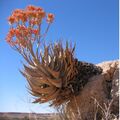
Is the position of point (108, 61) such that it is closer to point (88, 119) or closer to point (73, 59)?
point (73, 59)

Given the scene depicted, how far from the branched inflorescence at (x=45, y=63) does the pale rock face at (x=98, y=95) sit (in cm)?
21

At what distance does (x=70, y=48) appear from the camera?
7.29 metres

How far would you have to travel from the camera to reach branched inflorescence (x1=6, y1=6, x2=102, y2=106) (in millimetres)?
7168

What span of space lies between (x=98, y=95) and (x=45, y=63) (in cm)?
129

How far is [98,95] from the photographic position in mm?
6770

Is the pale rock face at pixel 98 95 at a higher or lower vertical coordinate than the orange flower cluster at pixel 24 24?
lower

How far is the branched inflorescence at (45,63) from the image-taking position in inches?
282

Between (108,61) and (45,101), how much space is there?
170cm

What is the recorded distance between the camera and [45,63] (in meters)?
7.15

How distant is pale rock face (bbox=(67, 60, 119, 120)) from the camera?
6.65 metres

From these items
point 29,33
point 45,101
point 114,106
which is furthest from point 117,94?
point 29,33

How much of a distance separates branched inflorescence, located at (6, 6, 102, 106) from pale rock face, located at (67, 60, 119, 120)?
21 cm

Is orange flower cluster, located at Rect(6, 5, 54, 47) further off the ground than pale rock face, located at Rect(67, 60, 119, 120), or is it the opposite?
orange flower cluster, located at Rect(6, 5, 54, 47)

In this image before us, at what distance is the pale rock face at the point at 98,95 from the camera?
21.8 feet
